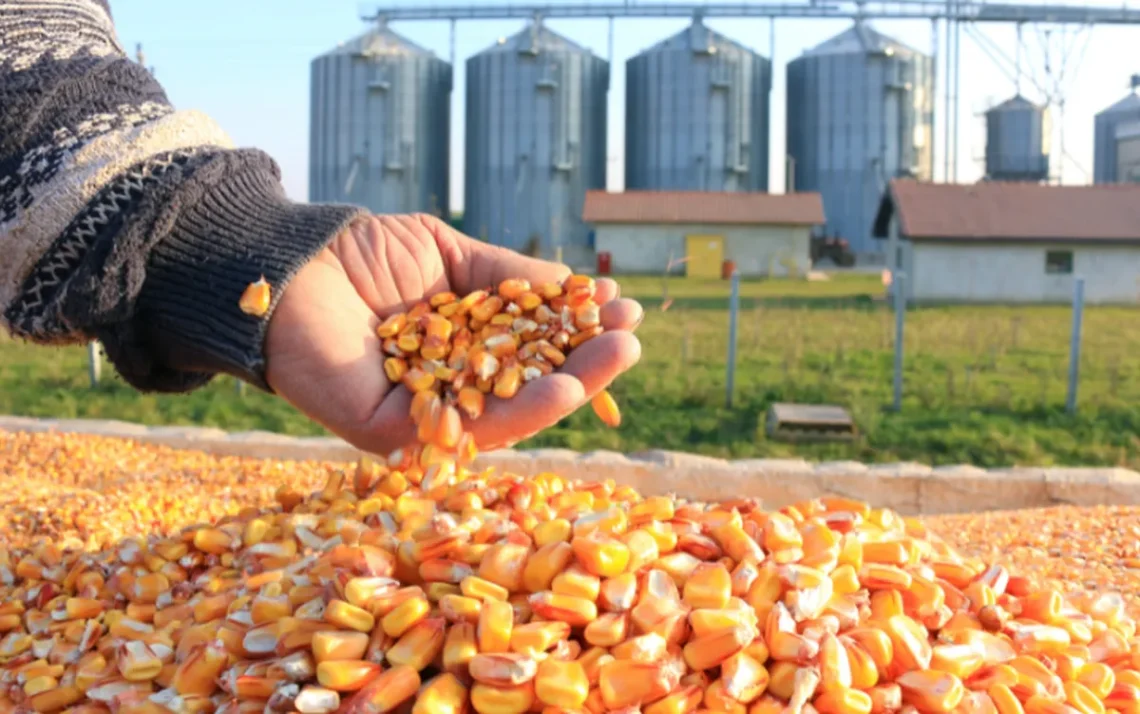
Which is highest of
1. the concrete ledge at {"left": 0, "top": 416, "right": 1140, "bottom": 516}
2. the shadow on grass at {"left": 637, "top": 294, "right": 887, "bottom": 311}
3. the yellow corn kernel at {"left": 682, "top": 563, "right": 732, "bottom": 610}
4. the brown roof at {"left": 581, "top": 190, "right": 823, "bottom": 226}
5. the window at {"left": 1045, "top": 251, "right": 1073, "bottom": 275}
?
the brown roof at {"left": 581, "top": 190, "right": 823, "bottom": 226}

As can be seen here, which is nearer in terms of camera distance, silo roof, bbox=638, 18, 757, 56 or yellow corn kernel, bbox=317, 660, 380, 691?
yellow corn kernel, bbox=317, 660, 380, 691

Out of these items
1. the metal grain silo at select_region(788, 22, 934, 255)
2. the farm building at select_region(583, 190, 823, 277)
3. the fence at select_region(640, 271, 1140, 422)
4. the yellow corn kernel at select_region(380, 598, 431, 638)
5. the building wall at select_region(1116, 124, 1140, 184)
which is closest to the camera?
the yellow corn kernel at select_region(380, 598, 431, 638)

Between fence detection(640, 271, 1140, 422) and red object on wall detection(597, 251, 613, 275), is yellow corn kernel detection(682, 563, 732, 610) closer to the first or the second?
fence detection(640, 271, 1140, 422)

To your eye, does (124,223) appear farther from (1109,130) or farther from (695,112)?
(1109,130)

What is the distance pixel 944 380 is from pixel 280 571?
6.43m

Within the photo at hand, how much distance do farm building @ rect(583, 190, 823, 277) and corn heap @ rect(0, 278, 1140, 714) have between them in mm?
20802

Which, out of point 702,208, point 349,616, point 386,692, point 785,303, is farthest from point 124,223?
point 702,208

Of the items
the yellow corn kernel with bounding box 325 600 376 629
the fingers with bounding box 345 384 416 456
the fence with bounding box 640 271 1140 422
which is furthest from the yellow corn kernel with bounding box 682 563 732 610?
the fence with bounding box 640 271 1140 422

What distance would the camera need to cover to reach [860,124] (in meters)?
27.6

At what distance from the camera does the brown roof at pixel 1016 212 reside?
53.1ft

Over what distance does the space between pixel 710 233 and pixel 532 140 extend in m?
5.89

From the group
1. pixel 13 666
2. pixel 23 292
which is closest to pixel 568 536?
pixel 13 666

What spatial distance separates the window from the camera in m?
16.5

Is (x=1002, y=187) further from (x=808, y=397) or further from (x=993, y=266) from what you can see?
(x=808, y=397)
